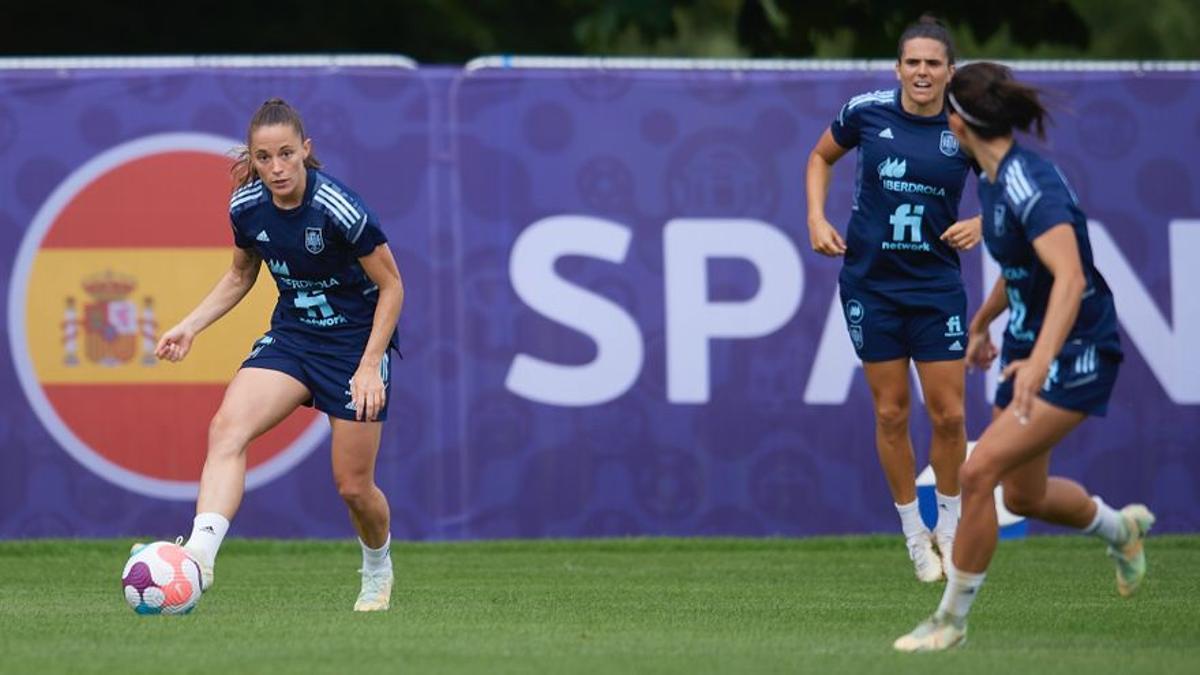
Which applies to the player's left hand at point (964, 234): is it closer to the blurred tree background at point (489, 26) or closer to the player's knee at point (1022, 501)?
the player's knee at point (1022, 501)

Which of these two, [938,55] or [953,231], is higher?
[938,55]

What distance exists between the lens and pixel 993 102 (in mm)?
7211

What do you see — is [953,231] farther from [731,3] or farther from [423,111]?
[731,3]

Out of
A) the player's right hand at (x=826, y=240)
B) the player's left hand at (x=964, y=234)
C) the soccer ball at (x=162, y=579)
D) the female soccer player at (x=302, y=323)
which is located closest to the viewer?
the soccer ball at (x=162, y=579)

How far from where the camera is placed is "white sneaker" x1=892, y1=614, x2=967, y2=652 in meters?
7.21

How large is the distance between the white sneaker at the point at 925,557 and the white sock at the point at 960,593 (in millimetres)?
2859

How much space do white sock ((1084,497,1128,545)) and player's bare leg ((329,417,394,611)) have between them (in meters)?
2.73

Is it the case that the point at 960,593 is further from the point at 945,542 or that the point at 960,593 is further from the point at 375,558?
the point at 945,542

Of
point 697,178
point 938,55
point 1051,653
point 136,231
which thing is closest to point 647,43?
point 697,178

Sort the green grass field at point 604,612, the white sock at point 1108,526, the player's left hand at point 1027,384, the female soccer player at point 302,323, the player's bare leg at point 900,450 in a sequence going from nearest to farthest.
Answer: the player's left hand at point 1027,384
the green grass field at point 604,612
the white sock at point 1108,526
the female soccer player at point 302,323
the player's bare leg at point 900,450

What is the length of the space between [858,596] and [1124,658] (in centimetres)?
249

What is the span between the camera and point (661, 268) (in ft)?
40.4

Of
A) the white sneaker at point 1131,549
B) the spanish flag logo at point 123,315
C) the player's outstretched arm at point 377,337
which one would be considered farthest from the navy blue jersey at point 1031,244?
the spanish flag logo at point 123,315

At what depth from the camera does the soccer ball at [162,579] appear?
809 cm
